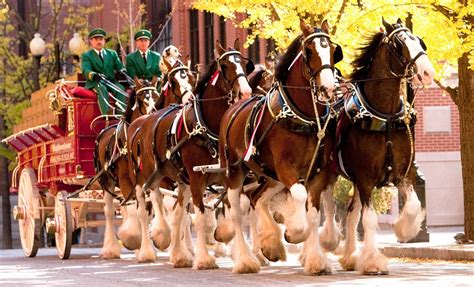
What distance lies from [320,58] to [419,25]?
29.2ft

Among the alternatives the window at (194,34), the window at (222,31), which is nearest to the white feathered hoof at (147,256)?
the window at (222,31)

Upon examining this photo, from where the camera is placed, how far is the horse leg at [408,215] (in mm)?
16172

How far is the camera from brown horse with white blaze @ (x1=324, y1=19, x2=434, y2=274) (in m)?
16.0

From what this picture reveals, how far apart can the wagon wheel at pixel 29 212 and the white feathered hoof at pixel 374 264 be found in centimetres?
985

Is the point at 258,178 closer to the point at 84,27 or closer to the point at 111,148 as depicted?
the point at 111,148

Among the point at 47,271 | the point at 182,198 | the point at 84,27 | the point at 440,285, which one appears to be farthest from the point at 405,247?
the point at 84,27

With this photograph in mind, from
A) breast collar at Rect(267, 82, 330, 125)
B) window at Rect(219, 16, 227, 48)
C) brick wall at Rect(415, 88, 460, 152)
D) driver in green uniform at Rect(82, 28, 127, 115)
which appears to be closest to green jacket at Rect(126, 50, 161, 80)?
driver in green uniform at Rect(82, 28, 127, 115)

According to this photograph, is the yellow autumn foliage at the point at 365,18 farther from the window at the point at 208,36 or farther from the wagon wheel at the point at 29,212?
the window at the point at 208,36

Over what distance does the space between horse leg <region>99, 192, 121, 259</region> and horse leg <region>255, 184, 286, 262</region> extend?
5170 mm

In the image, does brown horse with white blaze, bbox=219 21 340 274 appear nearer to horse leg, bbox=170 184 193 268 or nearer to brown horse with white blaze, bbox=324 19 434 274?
brown horse with white blaze, bbox=324 19 434 274

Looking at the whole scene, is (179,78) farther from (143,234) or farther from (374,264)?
(374,264)

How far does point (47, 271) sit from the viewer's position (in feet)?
64.0

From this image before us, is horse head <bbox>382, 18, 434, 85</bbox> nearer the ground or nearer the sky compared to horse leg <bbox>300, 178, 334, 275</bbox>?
nearer the sky

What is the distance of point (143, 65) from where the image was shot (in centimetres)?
2377
